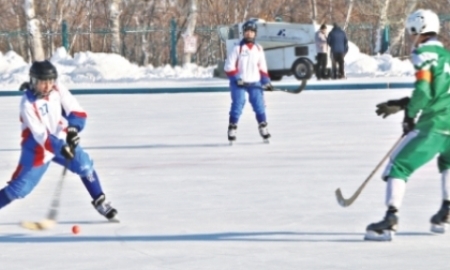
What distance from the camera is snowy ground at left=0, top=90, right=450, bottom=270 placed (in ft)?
20.3

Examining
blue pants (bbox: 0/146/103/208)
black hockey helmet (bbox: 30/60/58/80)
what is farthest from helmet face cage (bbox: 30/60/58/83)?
blue pants (bbox: 0/146/103/208)

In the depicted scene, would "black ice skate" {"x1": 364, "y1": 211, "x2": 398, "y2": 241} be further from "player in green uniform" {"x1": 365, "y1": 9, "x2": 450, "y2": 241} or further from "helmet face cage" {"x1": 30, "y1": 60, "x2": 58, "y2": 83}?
"helmet face cage" {"x1": 30, "y1": 60, "x2": 58, "y2": 83}

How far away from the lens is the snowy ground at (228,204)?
244 inches

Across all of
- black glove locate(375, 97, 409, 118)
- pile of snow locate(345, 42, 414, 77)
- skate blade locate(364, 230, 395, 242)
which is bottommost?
pile of snow locate(345, 42, 414, 77)

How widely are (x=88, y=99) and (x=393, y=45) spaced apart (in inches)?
624

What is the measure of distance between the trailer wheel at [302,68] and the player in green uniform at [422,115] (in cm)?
2049

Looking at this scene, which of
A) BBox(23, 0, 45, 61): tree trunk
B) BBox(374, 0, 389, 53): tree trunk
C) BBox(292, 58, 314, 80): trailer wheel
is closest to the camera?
BBox(292, 58, 314, 80): trailer wheel

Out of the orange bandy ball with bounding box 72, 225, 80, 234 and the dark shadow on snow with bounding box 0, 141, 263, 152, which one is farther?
the dark shadow on snow with bounding box 0, 141, 263, 152

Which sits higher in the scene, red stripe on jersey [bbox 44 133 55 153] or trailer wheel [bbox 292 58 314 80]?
red stripe on jersey [bbox 44 133 55 153]

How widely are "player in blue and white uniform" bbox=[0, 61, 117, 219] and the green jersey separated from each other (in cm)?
193

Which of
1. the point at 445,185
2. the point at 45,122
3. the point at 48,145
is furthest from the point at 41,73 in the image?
the point at 445,185

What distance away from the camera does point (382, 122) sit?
587 inches

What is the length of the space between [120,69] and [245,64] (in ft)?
57.8

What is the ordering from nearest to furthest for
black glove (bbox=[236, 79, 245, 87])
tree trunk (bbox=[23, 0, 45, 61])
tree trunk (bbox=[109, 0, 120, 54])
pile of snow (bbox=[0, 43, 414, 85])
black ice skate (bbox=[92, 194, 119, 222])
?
black ice skate (bbox=[92, 194, 119, 222])
black glove (bbox=[236, 79, 245, 87])
pile of snow (bbox=[0, 43, 414, 85])
tree trunk (bbox=[23, 0, 45, 61])
tree trunk (bbox=[109, 0, 120, 54])
